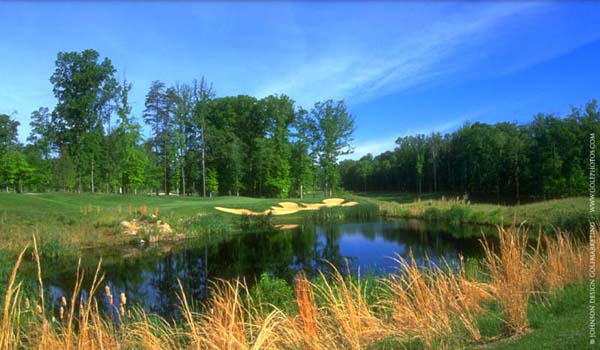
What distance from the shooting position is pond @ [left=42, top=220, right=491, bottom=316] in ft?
36.5

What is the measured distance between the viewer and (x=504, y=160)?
4547cm

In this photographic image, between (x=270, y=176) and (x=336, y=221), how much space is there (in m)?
17.8

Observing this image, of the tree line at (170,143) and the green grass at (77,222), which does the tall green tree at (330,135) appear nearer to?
the tree line at (170,143)

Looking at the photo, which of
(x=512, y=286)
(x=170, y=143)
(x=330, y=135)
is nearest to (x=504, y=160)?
(x=330, y=135)

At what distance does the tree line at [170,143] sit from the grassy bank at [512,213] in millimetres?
14542

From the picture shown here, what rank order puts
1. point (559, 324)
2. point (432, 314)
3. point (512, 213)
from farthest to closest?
1. point (512, 213)
2. point (432, 314)
3. point (559, 324)

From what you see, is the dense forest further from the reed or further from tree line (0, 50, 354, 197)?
the reed

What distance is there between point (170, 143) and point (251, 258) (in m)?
30.2

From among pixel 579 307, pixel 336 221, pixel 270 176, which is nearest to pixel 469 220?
pixel 336 221

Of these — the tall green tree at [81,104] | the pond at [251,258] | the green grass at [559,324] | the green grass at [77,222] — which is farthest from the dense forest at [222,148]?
the green grass at [559,324]

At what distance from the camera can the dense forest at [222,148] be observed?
115ft

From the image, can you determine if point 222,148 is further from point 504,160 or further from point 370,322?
point 370,322

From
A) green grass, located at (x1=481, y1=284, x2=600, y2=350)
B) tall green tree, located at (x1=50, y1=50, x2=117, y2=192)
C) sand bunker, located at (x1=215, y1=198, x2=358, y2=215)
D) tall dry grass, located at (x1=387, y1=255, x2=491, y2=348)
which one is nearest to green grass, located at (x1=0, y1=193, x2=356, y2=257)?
sand bunker, located at (x1=215, y1=198, x2=358, y2=215)

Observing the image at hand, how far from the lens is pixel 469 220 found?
25047 millimetres
